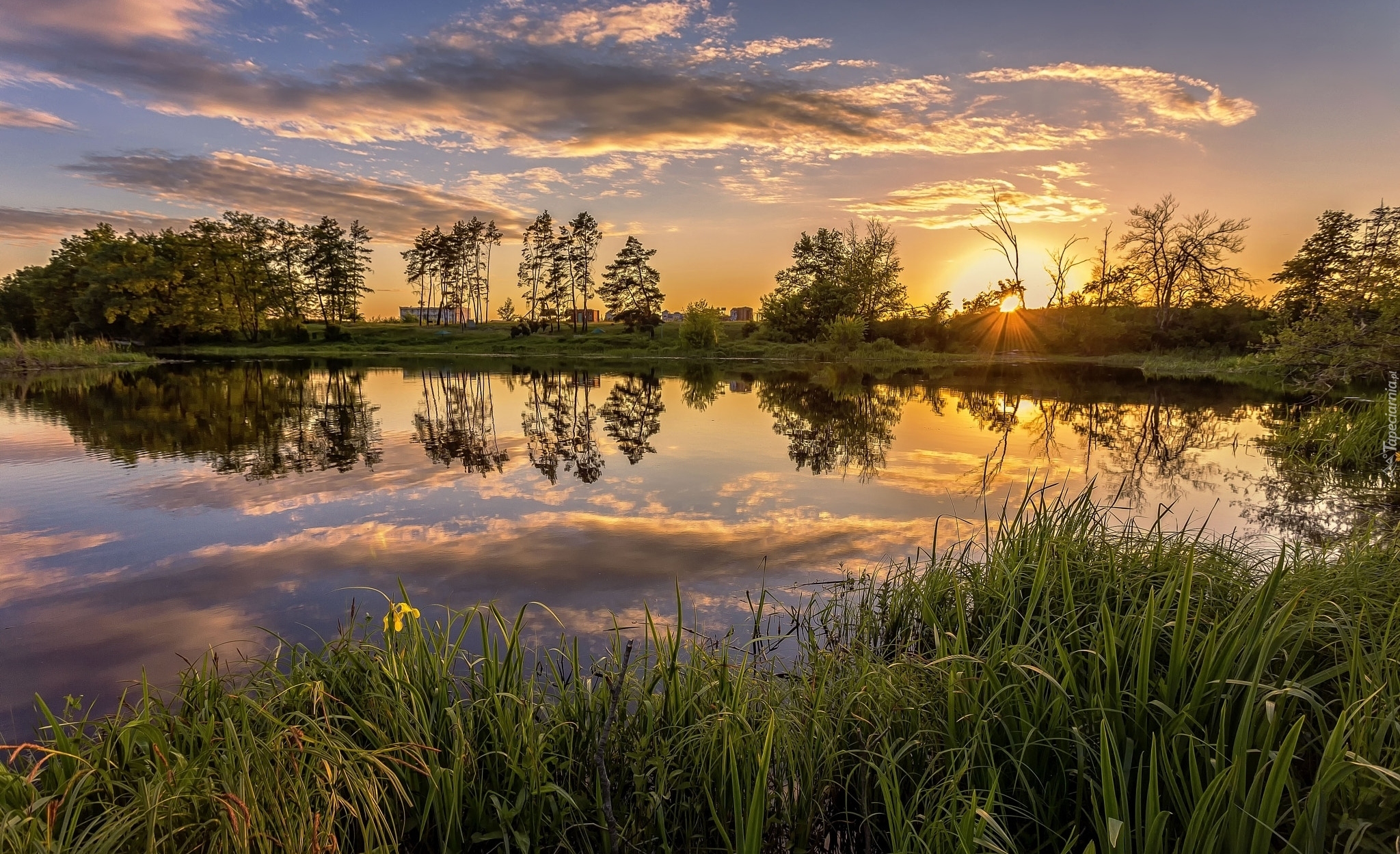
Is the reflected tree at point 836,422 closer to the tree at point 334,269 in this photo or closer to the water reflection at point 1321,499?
the water reflection at point 1321,499

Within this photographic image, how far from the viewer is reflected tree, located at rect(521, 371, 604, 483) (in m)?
12.9

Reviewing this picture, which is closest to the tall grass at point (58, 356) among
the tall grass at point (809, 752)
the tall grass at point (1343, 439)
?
the tall grass at point (809, 752)

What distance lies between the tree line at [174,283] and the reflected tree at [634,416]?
49266 mm

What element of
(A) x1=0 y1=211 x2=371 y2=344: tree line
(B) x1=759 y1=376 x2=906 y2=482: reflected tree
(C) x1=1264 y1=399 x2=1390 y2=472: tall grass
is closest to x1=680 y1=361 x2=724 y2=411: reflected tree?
(B) x1=759 y1=376 x2=906 y2=482: reflected tree

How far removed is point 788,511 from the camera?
953cm

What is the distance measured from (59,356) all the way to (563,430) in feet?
120

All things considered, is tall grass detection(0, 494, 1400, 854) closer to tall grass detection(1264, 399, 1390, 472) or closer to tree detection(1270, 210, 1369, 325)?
tall grass detection(1264, 399, 1390, 472)

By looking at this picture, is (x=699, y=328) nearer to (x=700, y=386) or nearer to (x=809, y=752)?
(x=700, y=386)

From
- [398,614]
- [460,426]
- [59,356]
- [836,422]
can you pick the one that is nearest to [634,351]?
[59,356]

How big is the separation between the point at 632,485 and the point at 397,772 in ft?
27.5

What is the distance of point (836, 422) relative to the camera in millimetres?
19125

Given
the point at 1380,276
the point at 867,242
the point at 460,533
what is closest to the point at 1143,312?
the point at 867,242

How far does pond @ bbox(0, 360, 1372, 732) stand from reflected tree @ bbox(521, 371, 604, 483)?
119 millimetres

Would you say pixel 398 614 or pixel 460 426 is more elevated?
pixel 398 614
